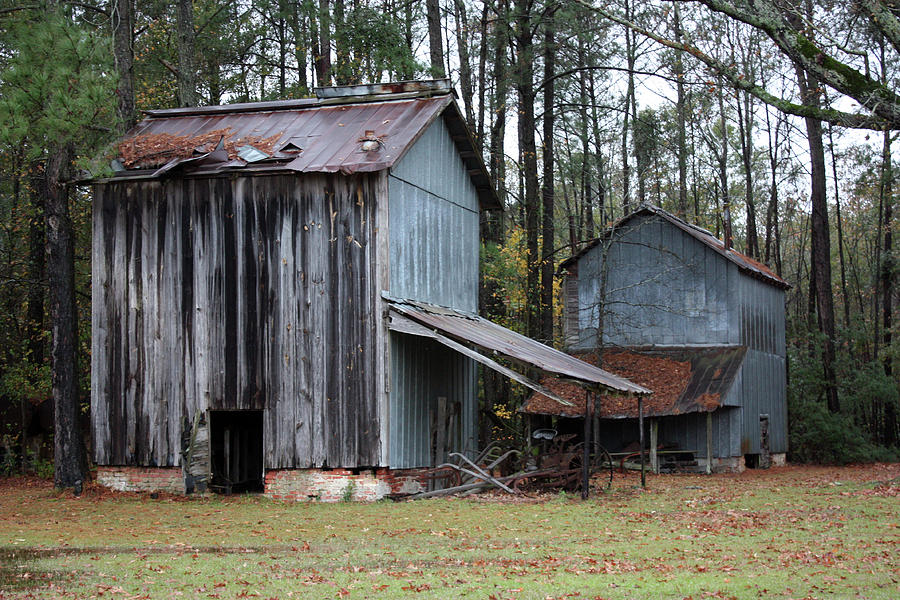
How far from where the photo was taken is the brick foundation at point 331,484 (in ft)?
60.7

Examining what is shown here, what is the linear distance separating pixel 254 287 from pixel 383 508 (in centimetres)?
512

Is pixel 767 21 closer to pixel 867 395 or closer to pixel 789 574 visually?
pixel 789 574

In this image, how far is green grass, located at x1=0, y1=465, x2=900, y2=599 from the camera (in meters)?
9.73

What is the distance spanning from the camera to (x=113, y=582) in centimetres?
994

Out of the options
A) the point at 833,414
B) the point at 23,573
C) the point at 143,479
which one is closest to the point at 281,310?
the point at 143,479

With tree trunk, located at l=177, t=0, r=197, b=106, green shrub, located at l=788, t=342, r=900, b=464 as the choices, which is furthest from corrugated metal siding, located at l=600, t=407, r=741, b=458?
tree trunk, located at l=177, t=0, r=197, b=106

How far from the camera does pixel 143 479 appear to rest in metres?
19.8

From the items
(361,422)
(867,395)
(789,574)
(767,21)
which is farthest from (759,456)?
(767,21)

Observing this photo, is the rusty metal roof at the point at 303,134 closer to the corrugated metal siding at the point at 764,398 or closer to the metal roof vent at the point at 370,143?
the metal roof vent at the point at 370,143

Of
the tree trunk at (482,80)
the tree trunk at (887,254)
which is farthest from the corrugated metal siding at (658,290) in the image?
the tree trunk at (887,254)

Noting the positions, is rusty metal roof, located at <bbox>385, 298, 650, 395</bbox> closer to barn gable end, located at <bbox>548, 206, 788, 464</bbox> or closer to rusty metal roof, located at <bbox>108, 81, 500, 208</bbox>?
rusty metal roof, located at <bbox>108, 81, 500, 208</bbox>

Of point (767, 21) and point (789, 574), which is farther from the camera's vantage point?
point (789, 574)

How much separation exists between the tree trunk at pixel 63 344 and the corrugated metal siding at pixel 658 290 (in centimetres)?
1533

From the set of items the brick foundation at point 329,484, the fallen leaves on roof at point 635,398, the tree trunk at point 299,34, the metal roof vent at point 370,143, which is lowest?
the brick foundation at point 329,484
